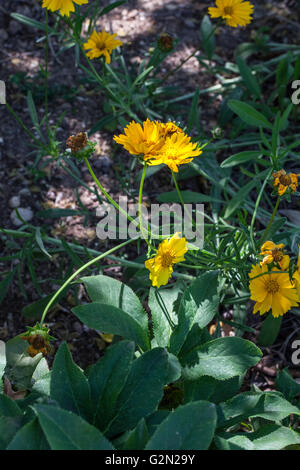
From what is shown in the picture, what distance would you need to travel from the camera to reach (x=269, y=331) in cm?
153

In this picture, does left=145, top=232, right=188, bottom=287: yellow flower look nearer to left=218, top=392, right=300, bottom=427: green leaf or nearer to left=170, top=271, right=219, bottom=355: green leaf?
left=170, top=271, right=219, bottom=355: green leaf

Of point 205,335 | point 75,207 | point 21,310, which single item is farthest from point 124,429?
point 75,207

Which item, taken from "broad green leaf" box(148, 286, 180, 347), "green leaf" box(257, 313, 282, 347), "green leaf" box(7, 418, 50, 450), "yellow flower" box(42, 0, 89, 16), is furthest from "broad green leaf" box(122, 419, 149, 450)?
"yellow flower" box(42, 0, 89, 16)

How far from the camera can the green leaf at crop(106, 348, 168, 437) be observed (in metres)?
1.00

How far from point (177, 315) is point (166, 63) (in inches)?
55.2

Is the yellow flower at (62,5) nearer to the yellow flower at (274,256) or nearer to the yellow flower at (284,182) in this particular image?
the yellow flower at (284,182)

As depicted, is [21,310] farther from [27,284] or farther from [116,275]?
[116,275]

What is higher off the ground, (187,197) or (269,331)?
(187,197)

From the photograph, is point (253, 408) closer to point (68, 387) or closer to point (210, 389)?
point (210, 389)

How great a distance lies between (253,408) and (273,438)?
0.08m

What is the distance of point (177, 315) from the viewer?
1296 millimetres

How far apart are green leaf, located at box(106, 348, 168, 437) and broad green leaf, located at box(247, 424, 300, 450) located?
0.85 feet

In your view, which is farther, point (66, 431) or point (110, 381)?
point (110, 381)

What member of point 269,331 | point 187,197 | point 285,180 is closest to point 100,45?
point 187,197
